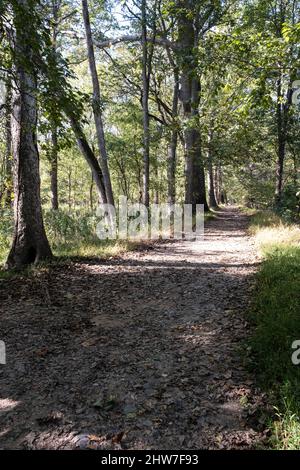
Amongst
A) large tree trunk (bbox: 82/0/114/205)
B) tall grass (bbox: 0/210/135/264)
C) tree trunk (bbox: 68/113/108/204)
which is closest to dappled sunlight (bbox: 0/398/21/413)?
tall grass (bbox: 0/210/135/264)

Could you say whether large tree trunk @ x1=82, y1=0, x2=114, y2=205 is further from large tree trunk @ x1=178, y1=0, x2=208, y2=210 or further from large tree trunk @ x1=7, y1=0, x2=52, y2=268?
large tree trunk @ x1=7, y1=0, x2=52, y2=268

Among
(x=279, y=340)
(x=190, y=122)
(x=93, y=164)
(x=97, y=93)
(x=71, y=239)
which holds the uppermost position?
(x=97, y=93)

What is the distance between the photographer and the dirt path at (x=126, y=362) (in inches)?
117

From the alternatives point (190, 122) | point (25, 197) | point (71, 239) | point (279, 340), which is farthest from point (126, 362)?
point (190, 122)

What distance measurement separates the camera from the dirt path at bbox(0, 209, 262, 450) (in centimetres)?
298

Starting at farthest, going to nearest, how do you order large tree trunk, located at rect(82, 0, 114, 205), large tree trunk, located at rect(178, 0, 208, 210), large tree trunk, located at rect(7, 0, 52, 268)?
large tree trunk, located at rect(178, 0, 208, 210) < large tree trunk, located at rect(82, 0, 114, 205) < large tree trunk, located at rect(7, 0, 52, 268)

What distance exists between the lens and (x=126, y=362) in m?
4.11

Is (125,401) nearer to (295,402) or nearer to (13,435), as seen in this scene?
(13,435)

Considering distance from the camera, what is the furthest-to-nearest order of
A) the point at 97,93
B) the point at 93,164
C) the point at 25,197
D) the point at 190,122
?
the point at 93,164
the point at 190,122
the point at 97,93
the point at 25,197

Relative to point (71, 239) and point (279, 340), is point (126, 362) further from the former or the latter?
point (71, 239)

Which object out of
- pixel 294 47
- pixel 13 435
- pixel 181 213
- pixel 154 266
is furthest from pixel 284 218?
pixel 13 435

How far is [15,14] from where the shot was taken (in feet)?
14.3

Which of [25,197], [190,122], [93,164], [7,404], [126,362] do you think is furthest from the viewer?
[93,164]
